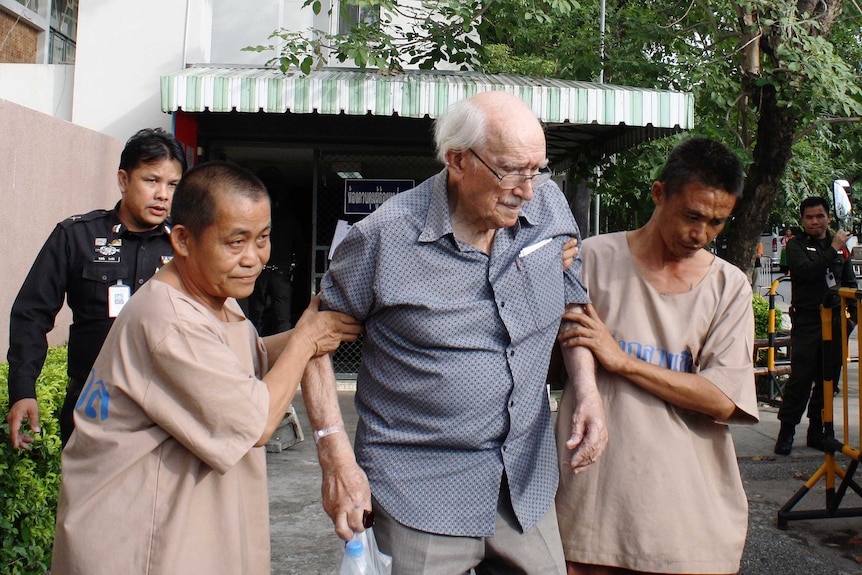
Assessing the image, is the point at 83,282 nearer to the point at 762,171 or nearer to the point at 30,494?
the point at 30,494

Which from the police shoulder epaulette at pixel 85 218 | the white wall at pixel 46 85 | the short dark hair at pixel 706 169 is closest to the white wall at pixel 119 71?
the white wall at pixel 46 85

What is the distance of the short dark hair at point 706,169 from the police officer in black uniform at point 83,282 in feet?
5.61

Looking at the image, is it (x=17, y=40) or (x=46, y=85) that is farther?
(x=17, y=40)

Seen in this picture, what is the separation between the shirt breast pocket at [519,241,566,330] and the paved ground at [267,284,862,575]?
68.6 inches

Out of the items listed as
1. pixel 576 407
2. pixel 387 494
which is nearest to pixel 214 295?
pixel 387 494

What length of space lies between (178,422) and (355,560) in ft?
1.82

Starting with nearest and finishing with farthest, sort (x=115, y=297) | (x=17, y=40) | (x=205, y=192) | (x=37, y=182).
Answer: (x=205, y=192), (x=115, y=297), (x=37, y=182), (x=17, y=40)

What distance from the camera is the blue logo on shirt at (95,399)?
1.87 m

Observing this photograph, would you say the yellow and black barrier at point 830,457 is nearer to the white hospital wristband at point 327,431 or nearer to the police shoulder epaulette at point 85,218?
the white hospital wristband at point 327,431

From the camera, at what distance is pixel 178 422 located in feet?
6.03

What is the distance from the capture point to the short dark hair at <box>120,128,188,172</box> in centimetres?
303

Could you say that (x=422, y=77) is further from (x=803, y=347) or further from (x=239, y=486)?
(x=239, y=486)

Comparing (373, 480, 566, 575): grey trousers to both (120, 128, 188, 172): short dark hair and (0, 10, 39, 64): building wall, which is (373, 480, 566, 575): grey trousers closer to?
(120, 128, 188, 172): short dark hair

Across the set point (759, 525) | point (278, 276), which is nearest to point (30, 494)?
point (759, 525)
